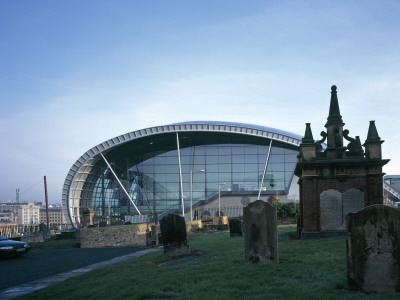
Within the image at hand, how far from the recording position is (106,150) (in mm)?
57812

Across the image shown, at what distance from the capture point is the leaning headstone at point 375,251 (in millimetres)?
7582

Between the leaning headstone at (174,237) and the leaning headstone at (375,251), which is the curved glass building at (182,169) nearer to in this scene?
the leaning headstone at (174,237)

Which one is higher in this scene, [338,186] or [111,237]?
[338,186]

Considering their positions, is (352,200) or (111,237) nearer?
(352,200)

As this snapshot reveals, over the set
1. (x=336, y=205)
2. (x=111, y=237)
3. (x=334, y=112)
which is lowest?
(x=111, y=237)

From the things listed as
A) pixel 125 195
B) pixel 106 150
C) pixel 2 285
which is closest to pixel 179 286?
pixel 2 285

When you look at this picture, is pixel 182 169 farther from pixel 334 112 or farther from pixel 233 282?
pixel 233 282

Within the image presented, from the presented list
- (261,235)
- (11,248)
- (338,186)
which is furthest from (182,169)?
(261,235)

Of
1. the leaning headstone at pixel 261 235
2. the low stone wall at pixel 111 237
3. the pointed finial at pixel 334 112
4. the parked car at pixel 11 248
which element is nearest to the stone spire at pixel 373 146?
the pointed finial at pixel 334 112

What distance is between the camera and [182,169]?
6050cm

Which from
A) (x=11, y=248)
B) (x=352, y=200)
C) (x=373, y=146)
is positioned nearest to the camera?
(x=352, y=200)

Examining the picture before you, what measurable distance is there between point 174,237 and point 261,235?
5575mm

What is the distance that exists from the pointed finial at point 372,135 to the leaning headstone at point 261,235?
9.41 meters

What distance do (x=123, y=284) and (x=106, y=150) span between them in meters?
49.4
